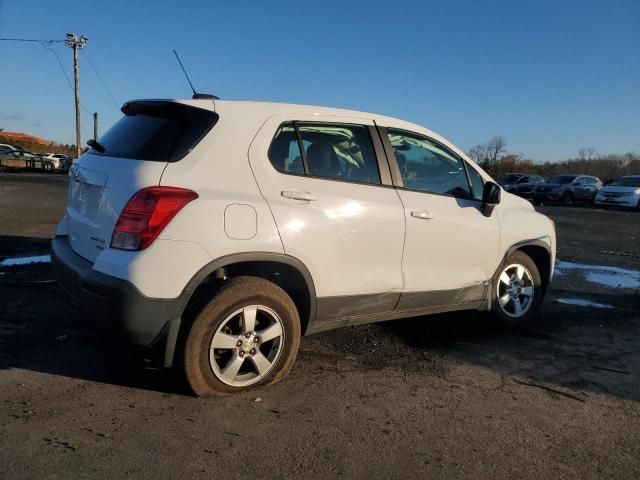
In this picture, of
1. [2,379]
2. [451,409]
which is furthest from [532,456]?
[2,379]

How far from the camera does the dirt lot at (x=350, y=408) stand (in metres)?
2.68

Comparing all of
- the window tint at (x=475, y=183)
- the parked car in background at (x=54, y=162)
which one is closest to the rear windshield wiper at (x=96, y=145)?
the window tint at (x=475, y=183)

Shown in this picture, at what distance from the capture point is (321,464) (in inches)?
105

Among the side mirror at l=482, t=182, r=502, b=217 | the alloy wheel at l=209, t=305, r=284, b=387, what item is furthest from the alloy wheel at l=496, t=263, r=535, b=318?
the alloy wheel at l=209, t=305, r=284, b=387

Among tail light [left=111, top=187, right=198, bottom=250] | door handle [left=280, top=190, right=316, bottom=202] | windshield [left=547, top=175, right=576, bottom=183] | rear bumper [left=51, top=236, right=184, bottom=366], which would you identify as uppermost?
windshield [left=547, top=175, right=576, bottom=183]

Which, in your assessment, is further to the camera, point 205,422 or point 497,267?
point 497,267

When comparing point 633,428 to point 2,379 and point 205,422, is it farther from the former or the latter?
point 2,379

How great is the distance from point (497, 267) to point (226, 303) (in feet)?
8.68

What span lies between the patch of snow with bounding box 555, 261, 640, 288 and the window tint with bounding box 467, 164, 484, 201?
3.76m

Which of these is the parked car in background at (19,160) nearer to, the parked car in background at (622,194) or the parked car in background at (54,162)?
the parked car in background at (54,162)

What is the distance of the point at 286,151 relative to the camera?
3535 mm

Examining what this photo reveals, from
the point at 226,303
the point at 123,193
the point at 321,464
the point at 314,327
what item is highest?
the point at 123,193

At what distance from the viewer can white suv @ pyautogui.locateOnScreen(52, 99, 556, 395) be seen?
A: 9.88 feet

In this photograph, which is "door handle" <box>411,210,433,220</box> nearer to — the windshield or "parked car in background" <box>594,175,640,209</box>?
"parked car in background" <box>594,175,640,209</box>
